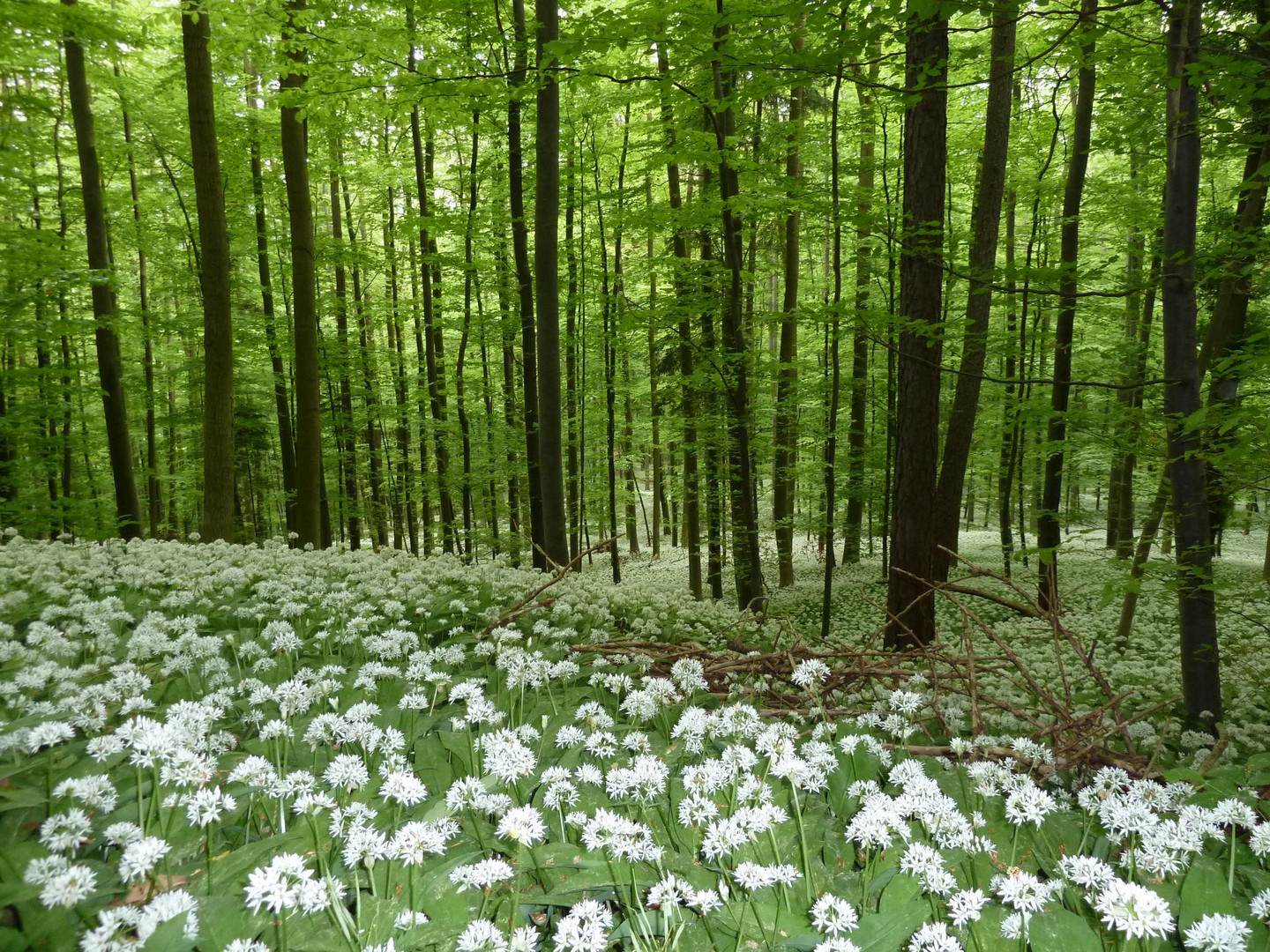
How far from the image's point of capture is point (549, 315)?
7410 millimetres

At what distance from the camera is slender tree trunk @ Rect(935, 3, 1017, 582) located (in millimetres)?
7438

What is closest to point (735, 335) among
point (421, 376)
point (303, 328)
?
point (303, 328)

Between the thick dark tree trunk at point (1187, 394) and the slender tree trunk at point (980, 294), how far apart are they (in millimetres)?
3442

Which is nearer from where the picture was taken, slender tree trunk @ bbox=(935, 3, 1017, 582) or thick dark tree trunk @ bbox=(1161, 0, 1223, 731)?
thick dark tree trunk @ bbox=(1161, 0, 1223, 731)

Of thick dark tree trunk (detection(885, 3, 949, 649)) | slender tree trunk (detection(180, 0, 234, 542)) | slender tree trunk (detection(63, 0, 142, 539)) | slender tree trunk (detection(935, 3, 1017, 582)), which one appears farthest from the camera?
slender tree trunk (detection(63, 0, 142, 539))

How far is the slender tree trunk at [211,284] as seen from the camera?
21.9ft

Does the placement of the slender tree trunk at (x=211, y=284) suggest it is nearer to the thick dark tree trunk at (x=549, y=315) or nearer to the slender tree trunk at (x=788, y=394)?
the thick dark tree trunk at (x=549, y=315)

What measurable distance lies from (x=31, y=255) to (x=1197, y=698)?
40.5ft

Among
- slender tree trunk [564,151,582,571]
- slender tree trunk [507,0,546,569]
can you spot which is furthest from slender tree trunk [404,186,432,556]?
slender tree trunk [507,0,546,569]

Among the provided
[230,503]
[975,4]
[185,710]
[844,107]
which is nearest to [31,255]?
[230,503]

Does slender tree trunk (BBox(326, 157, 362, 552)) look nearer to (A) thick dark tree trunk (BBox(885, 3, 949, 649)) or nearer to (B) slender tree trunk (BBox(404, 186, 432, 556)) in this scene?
(B) slender tree trunk (BBox(404, 186, 432, 556))

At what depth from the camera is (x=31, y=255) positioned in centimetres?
796

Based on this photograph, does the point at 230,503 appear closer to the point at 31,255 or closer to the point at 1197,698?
the point at 31,255

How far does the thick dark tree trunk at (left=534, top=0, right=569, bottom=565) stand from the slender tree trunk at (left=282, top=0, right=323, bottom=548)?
3.15 m
